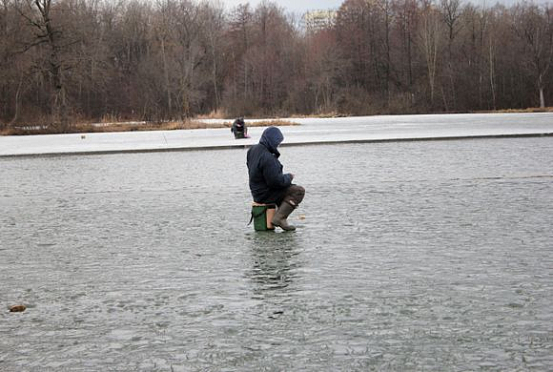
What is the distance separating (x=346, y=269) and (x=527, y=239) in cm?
265

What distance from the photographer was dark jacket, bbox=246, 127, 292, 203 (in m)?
10.2

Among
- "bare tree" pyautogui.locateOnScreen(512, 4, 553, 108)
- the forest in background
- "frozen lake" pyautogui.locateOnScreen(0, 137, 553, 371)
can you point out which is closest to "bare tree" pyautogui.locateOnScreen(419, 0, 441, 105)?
the forest in background

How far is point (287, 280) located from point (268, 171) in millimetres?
2879

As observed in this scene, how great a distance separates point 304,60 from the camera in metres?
94.9

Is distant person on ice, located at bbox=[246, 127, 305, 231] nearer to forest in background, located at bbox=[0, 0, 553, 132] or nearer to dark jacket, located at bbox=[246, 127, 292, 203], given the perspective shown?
dark jacket, located at bbox=[246, 127, 292, 203]

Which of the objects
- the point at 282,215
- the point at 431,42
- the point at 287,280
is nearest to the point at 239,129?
the point at 282,215

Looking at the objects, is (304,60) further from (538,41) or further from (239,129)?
(239,129)

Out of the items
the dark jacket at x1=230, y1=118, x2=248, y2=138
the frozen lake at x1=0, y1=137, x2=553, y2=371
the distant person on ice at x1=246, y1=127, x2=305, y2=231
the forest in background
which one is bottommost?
the frozen lake at x1=0, y1=137, x2=553, y2=371

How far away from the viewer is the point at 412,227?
10.4m

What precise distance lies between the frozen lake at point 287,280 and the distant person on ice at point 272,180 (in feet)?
1.25

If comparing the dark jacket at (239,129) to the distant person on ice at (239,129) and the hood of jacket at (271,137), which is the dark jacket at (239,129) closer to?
the distant person on ice at (239,129)

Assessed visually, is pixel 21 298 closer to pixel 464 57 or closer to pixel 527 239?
pixel 527 239

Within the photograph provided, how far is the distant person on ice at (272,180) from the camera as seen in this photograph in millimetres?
10188

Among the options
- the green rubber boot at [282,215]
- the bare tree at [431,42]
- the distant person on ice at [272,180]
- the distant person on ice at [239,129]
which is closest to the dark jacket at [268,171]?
the distant person on ice at [272,180]
